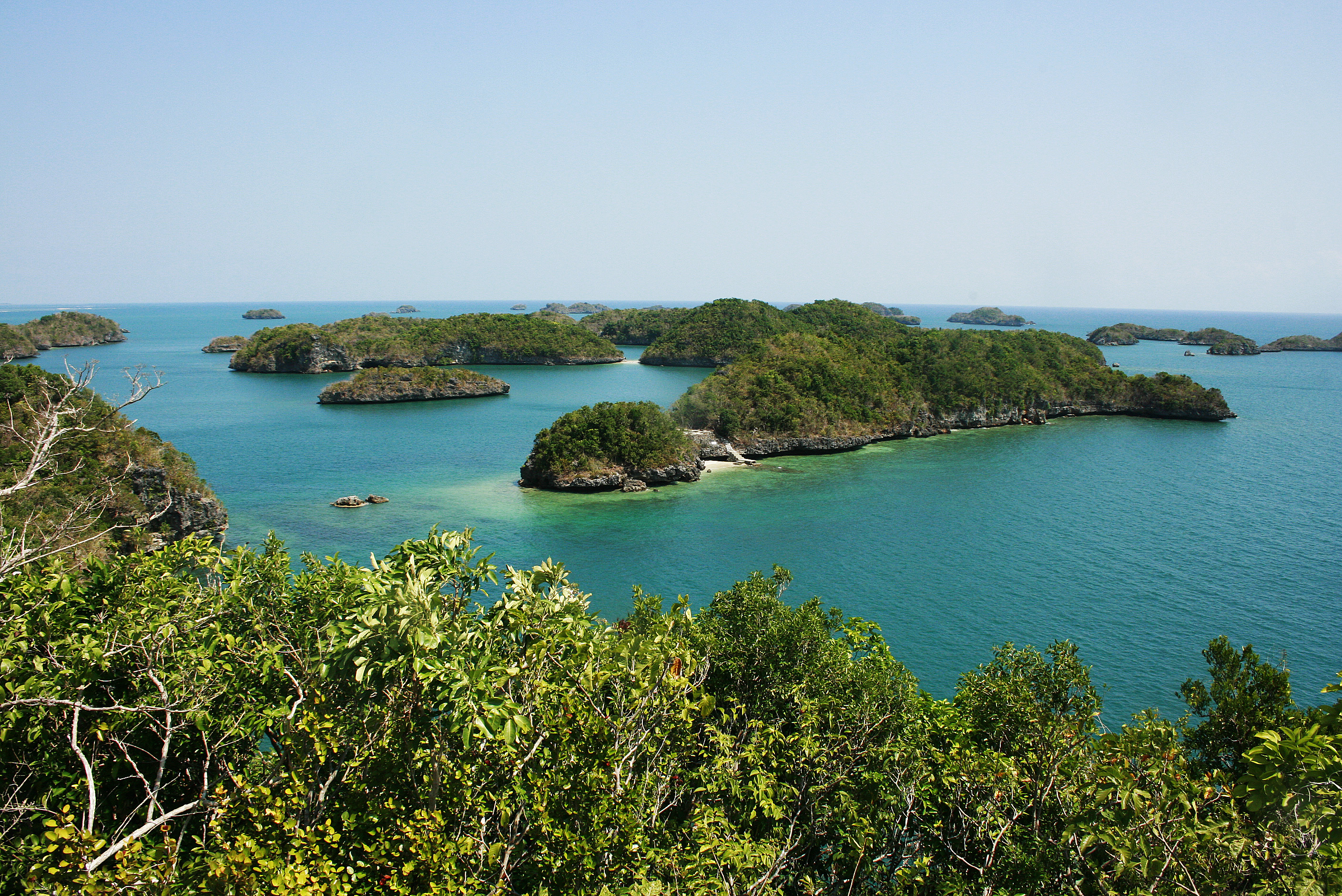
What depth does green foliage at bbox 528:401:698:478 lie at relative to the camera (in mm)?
54219

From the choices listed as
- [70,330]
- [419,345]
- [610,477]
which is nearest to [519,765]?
[610,477]

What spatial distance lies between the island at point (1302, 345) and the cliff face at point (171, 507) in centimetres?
22912

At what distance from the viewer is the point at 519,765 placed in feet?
33.2

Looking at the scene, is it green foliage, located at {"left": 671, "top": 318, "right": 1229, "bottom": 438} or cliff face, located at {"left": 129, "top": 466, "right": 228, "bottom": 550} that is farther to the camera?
green foliage, located at {"left": 671, "top": 318, "right": 1229, "bottom": 438}

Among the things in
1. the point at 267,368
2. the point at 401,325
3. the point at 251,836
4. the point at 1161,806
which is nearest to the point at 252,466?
the point at 251,836

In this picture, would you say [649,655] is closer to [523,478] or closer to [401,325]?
[523,478]

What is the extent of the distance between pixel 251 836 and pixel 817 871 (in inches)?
382

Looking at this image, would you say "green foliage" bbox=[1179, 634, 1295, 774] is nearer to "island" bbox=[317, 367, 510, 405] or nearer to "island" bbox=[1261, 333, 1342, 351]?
"island" bbox=[317, 367, 510, 405]

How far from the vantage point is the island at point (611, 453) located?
177 feet

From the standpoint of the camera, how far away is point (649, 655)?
11.9 metres

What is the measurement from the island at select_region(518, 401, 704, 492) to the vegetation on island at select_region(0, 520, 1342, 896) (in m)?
38.8

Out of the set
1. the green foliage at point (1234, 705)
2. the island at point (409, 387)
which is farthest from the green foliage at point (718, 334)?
the green foliage at point (1234, 705)

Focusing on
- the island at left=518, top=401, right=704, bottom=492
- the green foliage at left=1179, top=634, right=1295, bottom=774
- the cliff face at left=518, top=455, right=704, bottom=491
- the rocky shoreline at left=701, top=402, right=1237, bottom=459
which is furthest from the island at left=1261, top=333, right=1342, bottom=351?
the green foliage at left=1179, top=634, right=1295, bottom=774

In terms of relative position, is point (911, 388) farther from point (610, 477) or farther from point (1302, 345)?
point (1302, 345)
